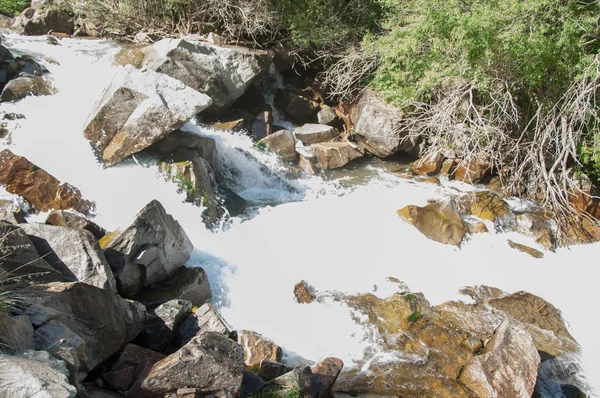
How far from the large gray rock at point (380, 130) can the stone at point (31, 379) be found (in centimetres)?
935

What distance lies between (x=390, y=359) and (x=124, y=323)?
10.8 feet

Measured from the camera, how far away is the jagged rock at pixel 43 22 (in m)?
13.1

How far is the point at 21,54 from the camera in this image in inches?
410

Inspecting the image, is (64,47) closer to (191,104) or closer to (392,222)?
(191,104)

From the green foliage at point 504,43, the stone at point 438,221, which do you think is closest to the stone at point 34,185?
the stone at point 438,221

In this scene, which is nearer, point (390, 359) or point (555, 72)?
point (390, 359)

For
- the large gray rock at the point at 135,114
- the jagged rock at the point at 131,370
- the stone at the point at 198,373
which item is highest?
the large gray rock at the point at 135,114

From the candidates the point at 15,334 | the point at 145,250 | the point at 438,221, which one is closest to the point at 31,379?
the point at 15,334

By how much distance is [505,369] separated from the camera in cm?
536

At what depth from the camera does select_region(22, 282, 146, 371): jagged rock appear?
389 centimetres

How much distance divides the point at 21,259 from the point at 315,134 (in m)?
8.33

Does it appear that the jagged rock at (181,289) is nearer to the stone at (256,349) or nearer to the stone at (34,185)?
the stone at (256,349)

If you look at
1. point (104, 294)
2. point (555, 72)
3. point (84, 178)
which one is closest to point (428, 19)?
point (555, 72)

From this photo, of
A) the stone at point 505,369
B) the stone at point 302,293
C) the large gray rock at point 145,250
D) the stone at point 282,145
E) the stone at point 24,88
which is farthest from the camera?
the stone at point 282,145
